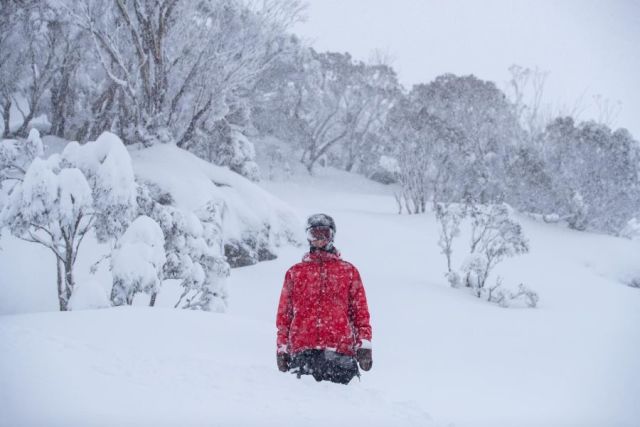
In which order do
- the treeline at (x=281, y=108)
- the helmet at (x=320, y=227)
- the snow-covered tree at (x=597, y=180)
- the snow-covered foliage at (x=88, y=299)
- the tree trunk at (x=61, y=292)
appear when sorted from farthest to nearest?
the snow-covered tree at (x=597, y=180) < the treeline at (x=281, y=108) < the tree trunk at (x=61, y=292) < the snow-covered foliage at (x=88, y=299) < the helmet at (x=320, y=227)

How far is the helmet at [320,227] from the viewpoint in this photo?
2895mm

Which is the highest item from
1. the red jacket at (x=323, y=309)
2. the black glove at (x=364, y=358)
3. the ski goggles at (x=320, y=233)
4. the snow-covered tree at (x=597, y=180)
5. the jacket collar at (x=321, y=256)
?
the snow-covered tree at (x=597, y=180)

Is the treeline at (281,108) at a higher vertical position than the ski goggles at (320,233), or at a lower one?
higher

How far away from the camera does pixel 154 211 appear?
619 centimetres

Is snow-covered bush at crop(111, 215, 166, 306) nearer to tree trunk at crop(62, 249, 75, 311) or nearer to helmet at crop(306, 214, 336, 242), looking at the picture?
tree trunk at crop(62, 249, 75, 311)

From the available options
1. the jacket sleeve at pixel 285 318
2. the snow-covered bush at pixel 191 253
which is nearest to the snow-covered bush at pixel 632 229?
the snow-covered bush at pixel 191 253

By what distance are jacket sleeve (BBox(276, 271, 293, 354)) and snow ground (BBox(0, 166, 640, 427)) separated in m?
0.27

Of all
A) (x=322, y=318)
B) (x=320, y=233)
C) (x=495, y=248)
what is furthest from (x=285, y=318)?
(x=495, y=248)

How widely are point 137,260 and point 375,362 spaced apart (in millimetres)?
3405

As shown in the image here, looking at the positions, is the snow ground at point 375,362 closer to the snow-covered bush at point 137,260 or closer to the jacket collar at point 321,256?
the snow-covered bush at point 137,260

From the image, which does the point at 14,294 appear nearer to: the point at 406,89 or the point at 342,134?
the point at 342,134

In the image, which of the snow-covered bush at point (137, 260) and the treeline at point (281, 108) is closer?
the snow-covered bush at point (137, 260)

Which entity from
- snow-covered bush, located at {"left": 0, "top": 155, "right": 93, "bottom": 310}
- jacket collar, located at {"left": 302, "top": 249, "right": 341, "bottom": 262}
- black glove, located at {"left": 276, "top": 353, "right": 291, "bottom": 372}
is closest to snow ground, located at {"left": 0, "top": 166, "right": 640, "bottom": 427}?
black glove, located at {"left": 276, "top": 353, "right": 291, "bottom": 372}

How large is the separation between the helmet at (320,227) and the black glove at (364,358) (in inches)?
29.5
